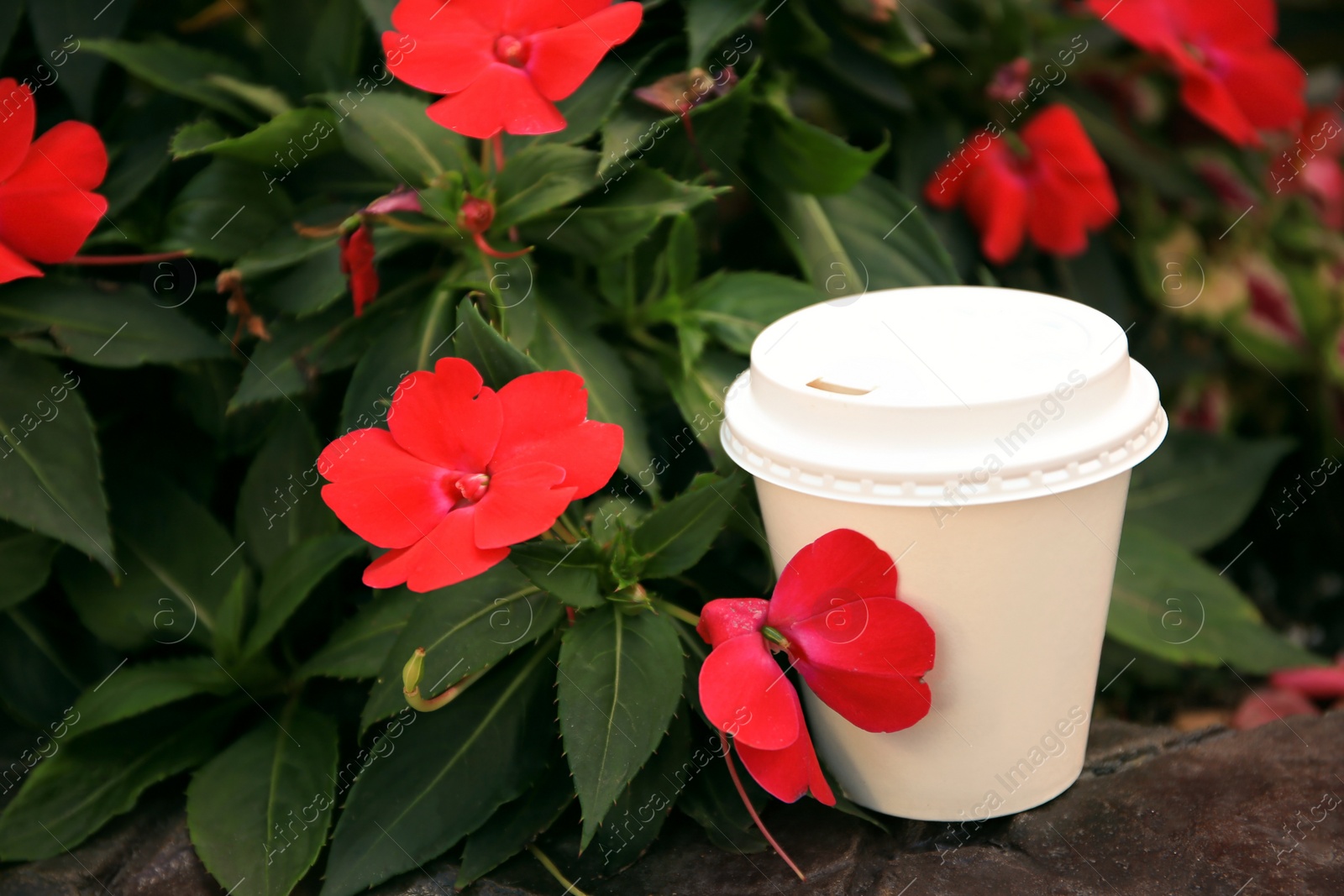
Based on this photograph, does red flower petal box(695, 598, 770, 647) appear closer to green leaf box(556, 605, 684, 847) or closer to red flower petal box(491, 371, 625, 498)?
green leaf box(556, 605, 684, 847)

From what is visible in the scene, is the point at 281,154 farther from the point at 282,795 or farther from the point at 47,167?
the point at 282,795

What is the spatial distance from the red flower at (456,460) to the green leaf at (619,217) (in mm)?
274

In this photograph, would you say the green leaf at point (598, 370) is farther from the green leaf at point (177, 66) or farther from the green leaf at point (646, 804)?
the green leaf at point (177, 66)

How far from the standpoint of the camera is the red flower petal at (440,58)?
3.29 ft

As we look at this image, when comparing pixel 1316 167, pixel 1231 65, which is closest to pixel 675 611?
pixel 1231 65

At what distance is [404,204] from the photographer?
1078mm

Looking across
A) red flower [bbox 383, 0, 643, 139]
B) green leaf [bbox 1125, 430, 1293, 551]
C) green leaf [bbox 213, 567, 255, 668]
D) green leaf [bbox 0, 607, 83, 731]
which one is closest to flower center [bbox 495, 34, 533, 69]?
red flower [bbox 383, 0, 643, 139]

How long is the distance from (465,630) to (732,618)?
260 mm

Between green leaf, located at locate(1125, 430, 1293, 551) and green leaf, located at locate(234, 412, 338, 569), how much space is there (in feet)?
4.05

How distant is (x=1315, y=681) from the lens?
1.54 metres

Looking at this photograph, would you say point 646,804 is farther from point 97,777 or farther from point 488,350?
point 97,777

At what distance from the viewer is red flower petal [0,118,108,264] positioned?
1082mm

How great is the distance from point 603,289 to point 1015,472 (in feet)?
1.89

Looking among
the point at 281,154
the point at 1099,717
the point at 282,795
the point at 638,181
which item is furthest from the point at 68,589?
the point at 1099,717
